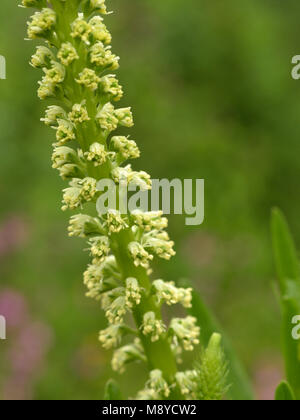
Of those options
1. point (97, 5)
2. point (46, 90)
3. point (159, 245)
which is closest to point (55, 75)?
point (46, 90)

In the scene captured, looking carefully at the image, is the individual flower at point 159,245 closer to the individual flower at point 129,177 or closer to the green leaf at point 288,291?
the individual flower at point 129,177

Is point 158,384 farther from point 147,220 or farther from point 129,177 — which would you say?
point 129,177

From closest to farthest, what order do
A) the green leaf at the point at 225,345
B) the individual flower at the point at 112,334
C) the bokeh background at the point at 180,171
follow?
the individual flower at the point at 112,334 → the green leaf at the point at 225,345 → the bokeh background at the point at 180,171

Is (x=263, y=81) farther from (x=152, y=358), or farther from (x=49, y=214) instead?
(x=152, y=358)

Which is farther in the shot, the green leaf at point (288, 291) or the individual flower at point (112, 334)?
the individual flower at point (112, 334)

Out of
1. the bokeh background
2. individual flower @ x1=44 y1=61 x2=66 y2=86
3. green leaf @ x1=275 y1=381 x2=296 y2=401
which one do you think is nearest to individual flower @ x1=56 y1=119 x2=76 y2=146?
individual flower @ x1=44 y1=61 x2=66 y2=86

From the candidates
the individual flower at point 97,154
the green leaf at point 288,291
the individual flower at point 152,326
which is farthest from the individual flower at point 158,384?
the individual flower at point 97,154
